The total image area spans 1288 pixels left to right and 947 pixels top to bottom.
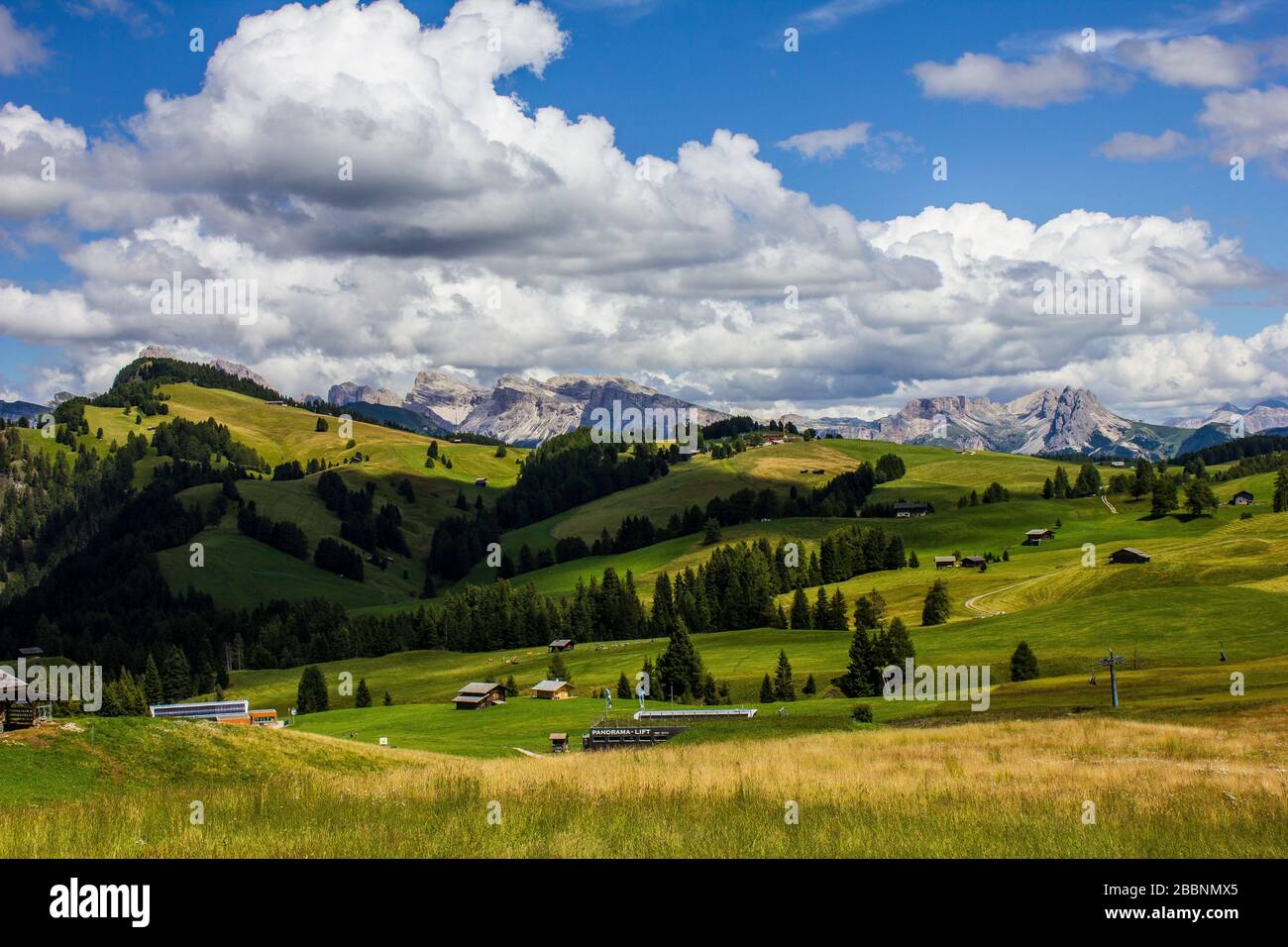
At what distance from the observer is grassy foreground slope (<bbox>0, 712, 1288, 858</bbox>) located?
1430 cm

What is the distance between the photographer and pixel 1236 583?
13988 centimetres

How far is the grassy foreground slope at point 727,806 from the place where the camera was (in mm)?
14305

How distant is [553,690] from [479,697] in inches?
463

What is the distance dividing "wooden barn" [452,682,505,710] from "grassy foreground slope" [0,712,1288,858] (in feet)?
281

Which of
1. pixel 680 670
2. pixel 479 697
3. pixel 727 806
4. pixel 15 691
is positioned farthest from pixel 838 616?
pixel 727 806

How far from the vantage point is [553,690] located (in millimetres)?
130250

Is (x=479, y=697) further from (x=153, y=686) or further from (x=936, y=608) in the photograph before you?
(x=153, y=686)

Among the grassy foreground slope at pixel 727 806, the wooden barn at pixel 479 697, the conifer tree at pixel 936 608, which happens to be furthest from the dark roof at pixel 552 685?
the grassy foreground slope at pixel 727 806

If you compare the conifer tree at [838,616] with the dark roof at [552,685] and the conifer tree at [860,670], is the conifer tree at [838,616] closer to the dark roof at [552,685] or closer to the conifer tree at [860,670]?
the conifer tree at [860,670]

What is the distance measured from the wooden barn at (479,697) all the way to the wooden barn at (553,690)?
563cm

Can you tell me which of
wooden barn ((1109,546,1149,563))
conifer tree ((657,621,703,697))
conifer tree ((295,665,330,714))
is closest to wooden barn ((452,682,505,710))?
conifer tree ((657,621,703,697))

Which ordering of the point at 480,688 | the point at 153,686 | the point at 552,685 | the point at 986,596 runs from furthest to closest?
1. the point at 153,686
2. the point at 986,596
3. the point at 552,685
4. the point at 480,688
